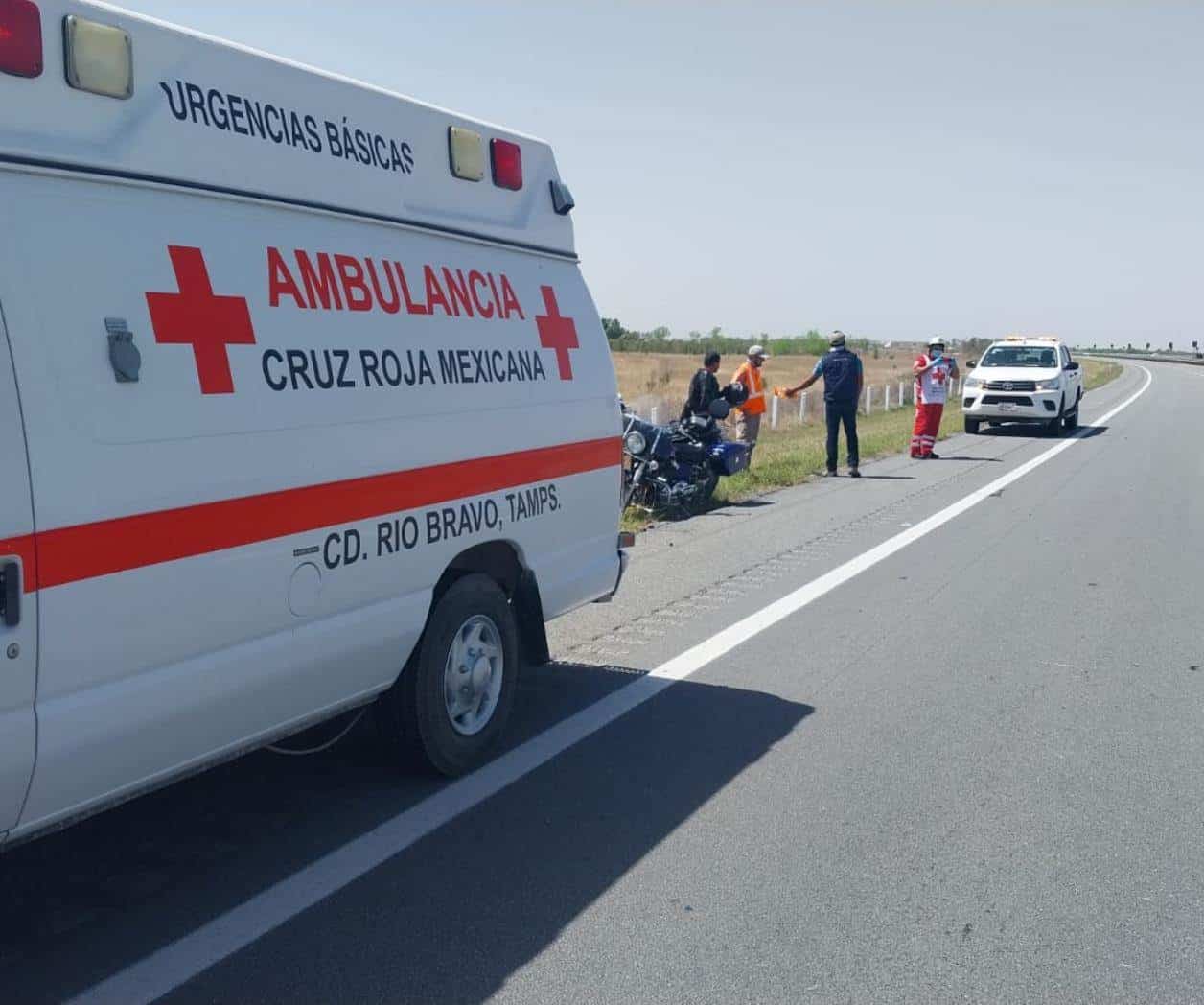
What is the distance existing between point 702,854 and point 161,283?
8.68 feet

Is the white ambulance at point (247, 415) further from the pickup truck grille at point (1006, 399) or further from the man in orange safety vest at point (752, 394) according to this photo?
the pickup truck grille at point (1006, 399)

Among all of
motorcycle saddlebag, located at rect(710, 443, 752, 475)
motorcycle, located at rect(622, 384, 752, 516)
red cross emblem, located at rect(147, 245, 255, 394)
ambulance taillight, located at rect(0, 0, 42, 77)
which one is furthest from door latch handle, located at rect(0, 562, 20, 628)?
motorcycle saddlebag, located at rect(710, 443, 752, 475)

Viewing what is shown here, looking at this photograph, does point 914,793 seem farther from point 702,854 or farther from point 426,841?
point 426,841

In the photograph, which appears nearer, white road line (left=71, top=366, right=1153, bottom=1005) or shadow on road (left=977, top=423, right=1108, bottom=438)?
white road line (left=71, top=366, right=1153, bottom=1005)

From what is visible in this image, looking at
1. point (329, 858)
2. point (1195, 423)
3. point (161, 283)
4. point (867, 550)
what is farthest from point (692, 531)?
point (1195, 423)

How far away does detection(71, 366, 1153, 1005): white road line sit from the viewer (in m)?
3.77

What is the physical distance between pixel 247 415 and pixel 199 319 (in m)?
0.33

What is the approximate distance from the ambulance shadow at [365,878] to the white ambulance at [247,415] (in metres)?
0.46

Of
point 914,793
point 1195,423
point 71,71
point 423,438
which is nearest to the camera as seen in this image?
point 71,71

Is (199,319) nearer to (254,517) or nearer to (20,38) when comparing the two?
(254,517)

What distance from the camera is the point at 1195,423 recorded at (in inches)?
1116

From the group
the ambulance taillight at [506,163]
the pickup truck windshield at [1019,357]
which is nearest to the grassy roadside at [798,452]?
the pickup truck windshield at [1019,357]

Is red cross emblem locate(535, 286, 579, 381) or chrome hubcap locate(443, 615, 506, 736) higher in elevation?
red cross emblem locate(535, 286, 579, 381)

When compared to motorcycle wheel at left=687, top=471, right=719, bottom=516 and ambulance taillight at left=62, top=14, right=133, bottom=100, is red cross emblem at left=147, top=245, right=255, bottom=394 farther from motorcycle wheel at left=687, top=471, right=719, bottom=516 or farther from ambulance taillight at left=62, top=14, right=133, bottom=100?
motorcycle wheel at left=687, top=471, right=719, bottom=516
